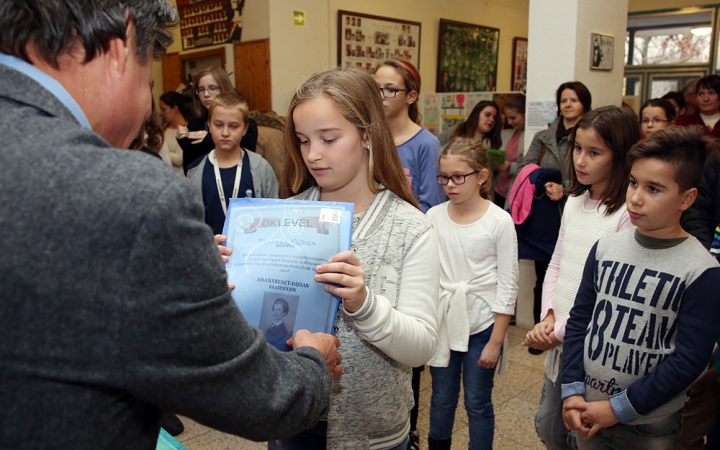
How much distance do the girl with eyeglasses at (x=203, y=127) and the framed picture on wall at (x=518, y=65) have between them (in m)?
7.57

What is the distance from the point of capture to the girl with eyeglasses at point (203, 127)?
386 centimetres

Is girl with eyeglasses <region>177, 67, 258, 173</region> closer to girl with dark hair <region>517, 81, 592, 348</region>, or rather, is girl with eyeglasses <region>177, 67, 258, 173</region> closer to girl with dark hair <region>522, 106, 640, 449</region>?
girl with dark hair <region>517, 81, 592, 348</region>

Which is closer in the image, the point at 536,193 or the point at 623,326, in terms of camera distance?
the point at 623,326

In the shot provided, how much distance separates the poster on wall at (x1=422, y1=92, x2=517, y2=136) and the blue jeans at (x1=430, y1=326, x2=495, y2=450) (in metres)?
3.92

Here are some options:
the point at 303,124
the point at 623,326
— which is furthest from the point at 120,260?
the point at 623,326

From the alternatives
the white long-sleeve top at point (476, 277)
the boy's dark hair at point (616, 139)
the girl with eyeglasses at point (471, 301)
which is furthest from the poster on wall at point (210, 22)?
the boy's dark hair at point (616, 139)

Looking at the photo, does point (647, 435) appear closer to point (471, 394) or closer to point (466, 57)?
point (471, 394)

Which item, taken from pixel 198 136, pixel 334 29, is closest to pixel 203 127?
pixel 198 136

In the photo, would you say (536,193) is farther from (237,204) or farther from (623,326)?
(237,204)

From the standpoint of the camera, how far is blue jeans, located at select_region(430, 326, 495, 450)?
224cm

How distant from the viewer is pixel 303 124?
4.48 ft

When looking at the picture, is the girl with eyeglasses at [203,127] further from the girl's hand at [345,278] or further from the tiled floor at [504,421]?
the girl's hand at [345,278]

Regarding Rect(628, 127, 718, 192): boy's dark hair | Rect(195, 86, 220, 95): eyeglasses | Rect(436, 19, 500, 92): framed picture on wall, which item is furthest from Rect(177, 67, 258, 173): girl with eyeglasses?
Rect(436, 19, 500, 92): framed picture on wall

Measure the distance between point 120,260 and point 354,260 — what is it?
1.89 feet
